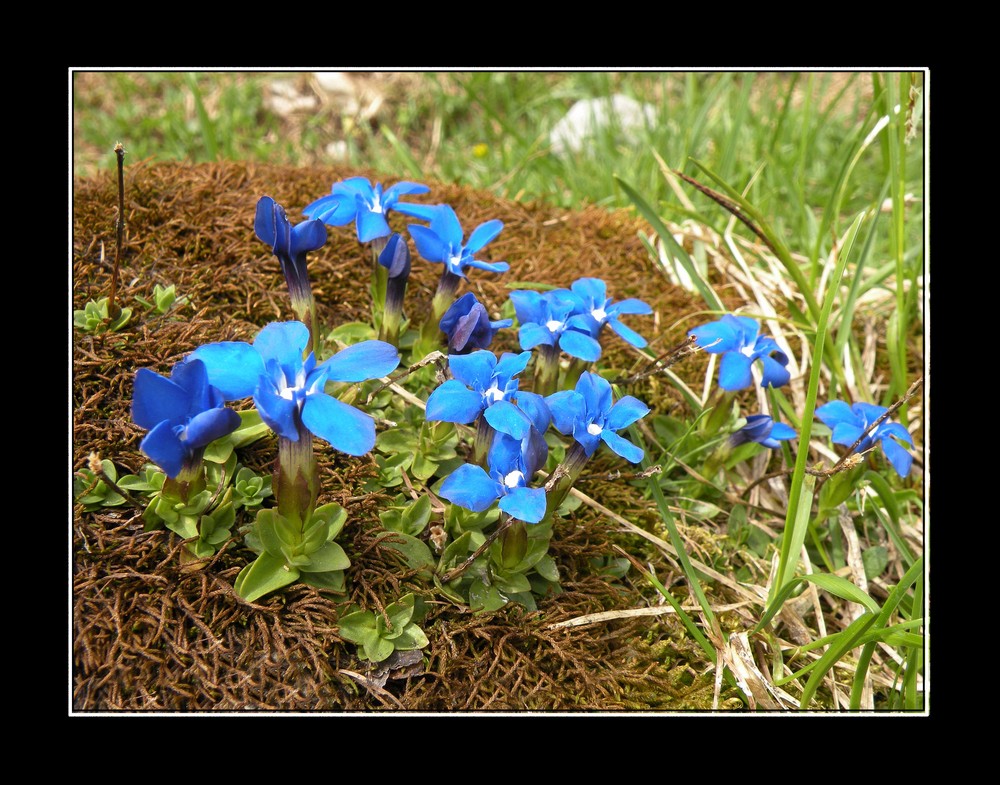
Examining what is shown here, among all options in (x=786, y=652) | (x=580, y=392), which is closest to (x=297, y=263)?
(x=580, y=392)

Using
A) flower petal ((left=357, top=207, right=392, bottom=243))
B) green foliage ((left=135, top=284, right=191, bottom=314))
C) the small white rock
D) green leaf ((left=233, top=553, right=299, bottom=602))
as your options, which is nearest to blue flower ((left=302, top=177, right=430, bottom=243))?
flower petal ((left=357, top=207, right=392, bottom=243))

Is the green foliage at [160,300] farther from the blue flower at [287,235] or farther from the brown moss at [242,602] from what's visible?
the blue flower at [287,235]

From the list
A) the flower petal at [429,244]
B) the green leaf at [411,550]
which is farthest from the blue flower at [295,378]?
the flower petal at [429,244]

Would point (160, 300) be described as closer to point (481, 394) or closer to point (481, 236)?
point (481, 236)

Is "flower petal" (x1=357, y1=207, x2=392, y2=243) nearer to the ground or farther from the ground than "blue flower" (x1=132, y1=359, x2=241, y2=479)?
farther from the ground

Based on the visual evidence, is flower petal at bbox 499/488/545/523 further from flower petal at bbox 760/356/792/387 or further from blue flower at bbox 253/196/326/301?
flower petal at bbox 760/356/792/387

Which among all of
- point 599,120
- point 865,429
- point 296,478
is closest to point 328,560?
point 296,478

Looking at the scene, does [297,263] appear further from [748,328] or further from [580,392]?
[748,328]
